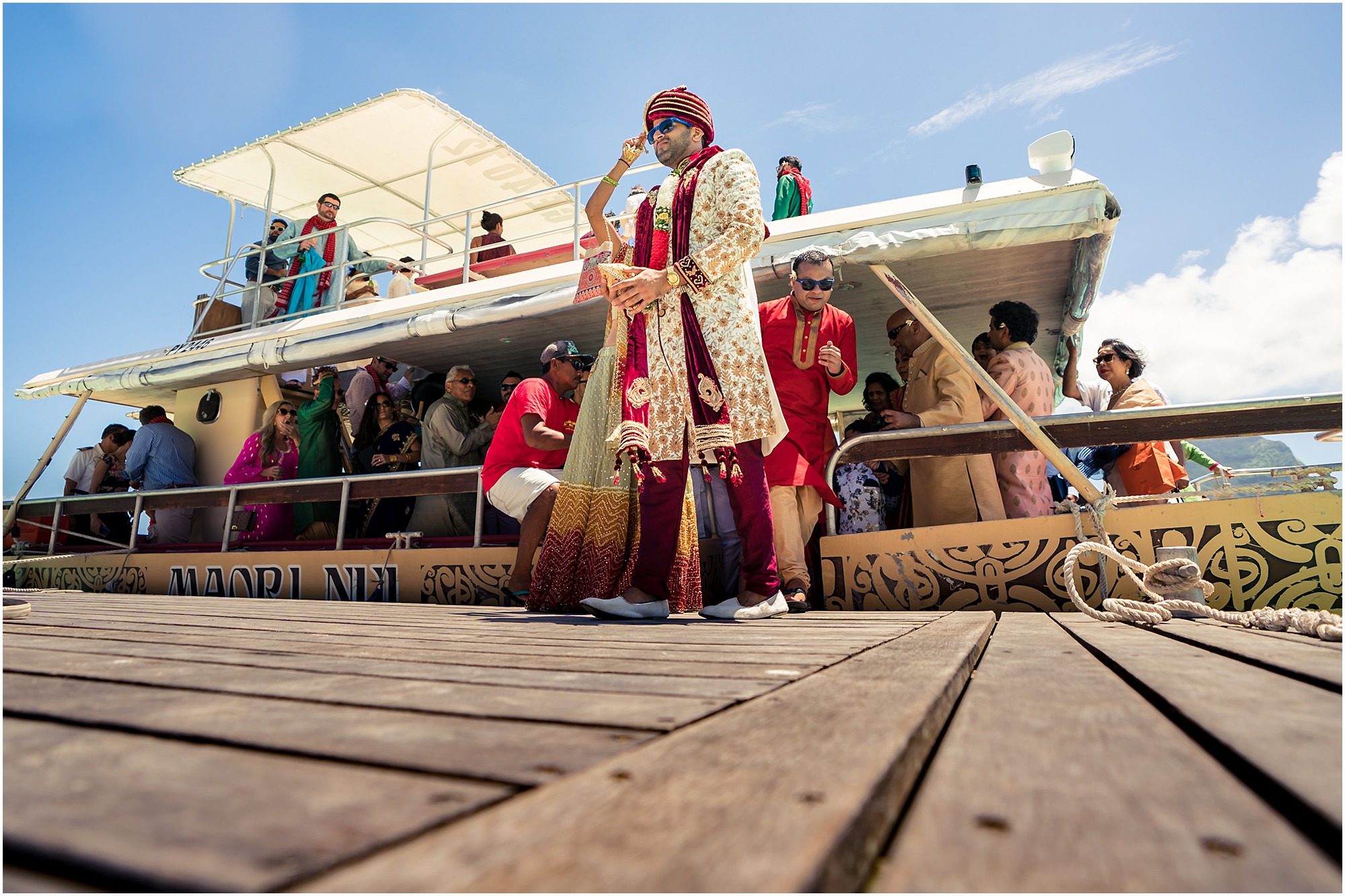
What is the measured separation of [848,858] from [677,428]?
2.07 meters

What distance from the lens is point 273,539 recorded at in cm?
554

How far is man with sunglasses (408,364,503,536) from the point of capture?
15.6ft

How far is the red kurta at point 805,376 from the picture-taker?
9.89 ft

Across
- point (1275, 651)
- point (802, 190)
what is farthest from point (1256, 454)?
point (1275, 651)

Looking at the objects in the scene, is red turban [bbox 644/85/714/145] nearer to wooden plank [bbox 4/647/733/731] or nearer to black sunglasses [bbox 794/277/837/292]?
black sunglasses [bbox 794/277/837/292]

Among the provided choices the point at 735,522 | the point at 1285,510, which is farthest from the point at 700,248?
the point at 1285,510

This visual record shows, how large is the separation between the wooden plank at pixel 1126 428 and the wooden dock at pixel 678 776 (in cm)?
174

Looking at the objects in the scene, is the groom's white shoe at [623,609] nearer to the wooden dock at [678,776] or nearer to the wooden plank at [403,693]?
the wooden dock at [678,776]

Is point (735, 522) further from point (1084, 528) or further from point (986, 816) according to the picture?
point (986, 816)

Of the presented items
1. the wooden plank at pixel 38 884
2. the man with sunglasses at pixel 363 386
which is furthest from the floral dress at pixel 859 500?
the man with sunglasses at pixel 363 386

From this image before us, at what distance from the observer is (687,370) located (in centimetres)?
251

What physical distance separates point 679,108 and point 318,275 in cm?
526

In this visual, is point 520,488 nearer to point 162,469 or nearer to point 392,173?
point 162,469

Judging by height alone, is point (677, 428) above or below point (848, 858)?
above
